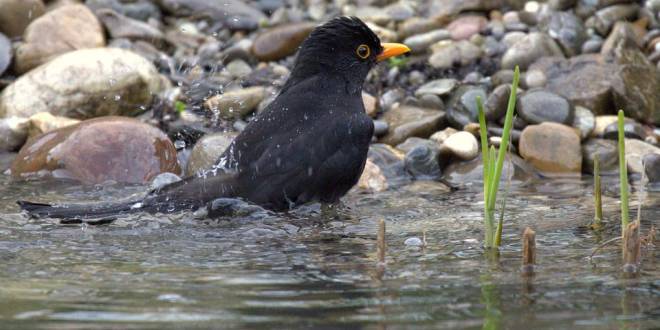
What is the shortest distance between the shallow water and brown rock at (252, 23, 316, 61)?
367 cm

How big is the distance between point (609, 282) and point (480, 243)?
3.26 ft

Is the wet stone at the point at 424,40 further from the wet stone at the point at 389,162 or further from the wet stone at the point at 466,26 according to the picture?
the wet stone at the point at 389,162

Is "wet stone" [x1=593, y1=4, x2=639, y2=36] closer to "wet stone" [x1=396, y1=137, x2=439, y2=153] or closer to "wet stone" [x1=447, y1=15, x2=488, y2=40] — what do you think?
"wet stone" [x1=447, y1=15, x2=488, y2=40]

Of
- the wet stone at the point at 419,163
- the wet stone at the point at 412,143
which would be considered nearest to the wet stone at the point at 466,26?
the wet stone at the point at 412,143

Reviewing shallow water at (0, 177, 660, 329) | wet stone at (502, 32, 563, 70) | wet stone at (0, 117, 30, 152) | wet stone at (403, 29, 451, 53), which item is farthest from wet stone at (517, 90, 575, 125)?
wet stone at (0, 117, 30, 152)

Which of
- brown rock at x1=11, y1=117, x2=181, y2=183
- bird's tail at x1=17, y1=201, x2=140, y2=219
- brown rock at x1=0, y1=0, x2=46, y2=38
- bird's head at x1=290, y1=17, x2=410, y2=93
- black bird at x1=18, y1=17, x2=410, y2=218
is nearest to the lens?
bird's tail at x1=17, y1=201, x2=140, y2=219

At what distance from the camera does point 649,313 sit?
12.2 feet

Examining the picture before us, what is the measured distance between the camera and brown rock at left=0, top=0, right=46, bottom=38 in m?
9.91

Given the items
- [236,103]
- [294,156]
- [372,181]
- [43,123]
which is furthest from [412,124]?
[43,123]

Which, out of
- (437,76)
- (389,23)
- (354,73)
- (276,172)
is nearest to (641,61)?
(437,76)

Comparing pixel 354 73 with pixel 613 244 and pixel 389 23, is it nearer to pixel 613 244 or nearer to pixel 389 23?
pixel 613 244

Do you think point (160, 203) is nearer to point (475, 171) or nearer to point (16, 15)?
point (475, 171)

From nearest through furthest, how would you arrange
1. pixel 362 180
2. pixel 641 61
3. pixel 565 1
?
1. pixel 362 180
2. pixel 641 61
3. pixel 565 1

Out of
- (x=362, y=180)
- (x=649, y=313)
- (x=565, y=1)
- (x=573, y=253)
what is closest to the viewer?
(x=649, y=313)
